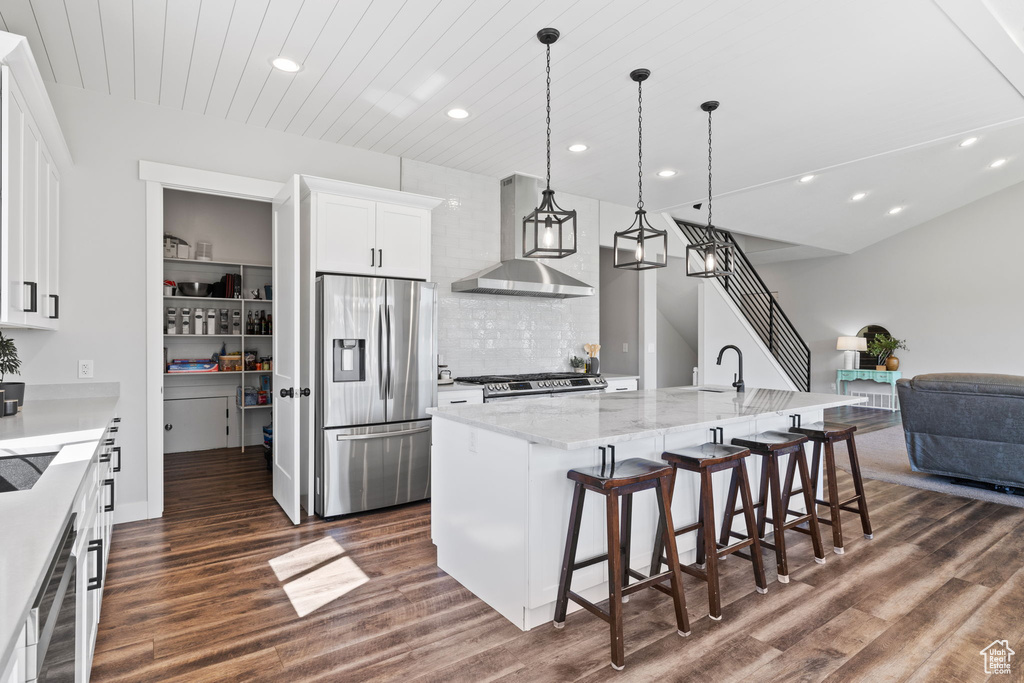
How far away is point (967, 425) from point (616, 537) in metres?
3.90

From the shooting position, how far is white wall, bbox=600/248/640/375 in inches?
277

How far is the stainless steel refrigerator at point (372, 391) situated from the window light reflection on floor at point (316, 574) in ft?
1.94

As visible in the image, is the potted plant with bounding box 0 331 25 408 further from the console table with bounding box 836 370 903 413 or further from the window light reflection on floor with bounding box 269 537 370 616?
the console table with bounding box 836 370 903 413

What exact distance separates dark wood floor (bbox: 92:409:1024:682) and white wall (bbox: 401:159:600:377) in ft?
6.81

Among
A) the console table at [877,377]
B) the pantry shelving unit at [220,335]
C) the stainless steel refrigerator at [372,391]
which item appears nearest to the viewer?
the stainless steel refrigerator at [372,391]

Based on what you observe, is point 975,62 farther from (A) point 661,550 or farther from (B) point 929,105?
(A) point 661,550

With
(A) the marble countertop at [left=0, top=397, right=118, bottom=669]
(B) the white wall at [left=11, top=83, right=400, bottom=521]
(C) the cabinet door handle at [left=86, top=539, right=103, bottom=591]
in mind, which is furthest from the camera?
(B) the white wall at [left=11, top=83, right=400, bottom=521]

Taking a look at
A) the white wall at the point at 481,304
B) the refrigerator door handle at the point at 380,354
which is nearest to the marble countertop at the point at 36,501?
the refrigerator door handle at the point at 380,354

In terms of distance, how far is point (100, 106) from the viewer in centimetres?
343

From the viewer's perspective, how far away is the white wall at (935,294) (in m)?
8.26

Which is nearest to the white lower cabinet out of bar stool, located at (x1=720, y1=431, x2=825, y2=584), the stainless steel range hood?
the stainless steel range hood

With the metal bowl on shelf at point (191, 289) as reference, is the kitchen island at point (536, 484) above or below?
below

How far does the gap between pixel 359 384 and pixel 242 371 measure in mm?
2822

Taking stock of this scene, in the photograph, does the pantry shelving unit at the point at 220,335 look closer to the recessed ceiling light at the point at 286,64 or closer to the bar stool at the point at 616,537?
the recessed ceiling light at the point at 286,64
